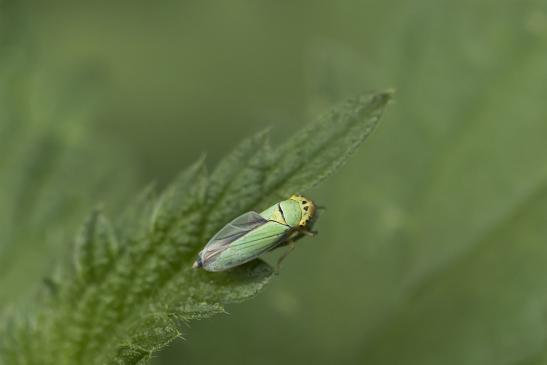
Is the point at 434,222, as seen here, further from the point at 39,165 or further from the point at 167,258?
A: the point at 39,165

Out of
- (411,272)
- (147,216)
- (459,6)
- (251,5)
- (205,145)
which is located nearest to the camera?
(147,216)

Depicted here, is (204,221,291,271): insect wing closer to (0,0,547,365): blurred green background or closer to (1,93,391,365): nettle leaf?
(1,93,391,365): nettle leaf

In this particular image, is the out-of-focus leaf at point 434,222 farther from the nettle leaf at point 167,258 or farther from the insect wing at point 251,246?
the nettle leaf at point 167,258

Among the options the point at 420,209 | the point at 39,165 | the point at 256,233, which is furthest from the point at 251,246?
the point at 39,165

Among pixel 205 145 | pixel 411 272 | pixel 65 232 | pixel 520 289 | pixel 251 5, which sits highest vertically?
pixel 251 5

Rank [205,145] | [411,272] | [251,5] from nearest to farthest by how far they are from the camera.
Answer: [411,272]
[205,145]
[251,5]

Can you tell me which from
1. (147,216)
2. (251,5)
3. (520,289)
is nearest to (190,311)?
(147,216)

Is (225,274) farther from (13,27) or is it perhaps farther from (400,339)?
(13,27)

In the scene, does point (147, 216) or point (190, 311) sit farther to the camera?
point (147, 216)
